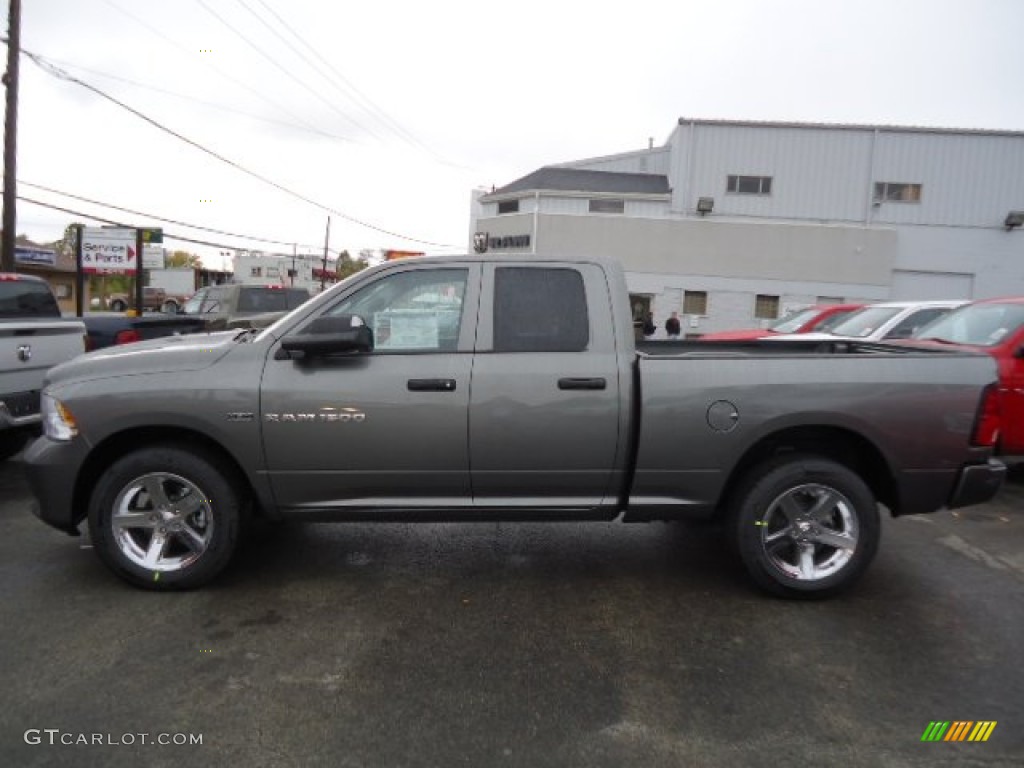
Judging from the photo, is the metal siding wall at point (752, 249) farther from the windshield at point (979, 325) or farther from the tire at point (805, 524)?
the tire at point (805, 524)

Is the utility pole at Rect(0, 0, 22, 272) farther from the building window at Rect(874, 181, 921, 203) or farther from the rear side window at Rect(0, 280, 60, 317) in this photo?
the building window at Rect(874, 181, 921, 203)

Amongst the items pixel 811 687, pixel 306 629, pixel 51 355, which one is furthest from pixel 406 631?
pixel 51 355

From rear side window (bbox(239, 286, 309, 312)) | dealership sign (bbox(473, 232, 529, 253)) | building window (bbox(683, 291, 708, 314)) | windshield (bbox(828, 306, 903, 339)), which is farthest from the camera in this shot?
dealership sign (bbox(473, 232, 529, 253))

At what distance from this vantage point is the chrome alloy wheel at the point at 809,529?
4086mm

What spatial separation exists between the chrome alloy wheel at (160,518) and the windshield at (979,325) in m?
6.22

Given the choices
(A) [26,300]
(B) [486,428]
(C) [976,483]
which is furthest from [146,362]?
(C) [976,483]

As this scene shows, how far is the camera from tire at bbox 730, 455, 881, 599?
406 centimetres

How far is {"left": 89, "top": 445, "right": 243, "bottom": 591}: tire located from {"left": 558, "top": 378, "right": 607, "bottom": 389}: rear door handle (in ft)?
6.15

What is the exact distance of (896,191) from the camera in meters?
31.6

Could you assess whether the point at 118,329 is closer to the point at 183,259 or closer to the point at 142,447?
the point at 142,447

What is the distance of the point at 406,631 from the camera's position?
12.1 ft

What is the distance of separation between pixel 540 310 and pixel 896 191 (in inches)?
1288

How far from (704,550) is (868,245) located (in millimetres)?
29148

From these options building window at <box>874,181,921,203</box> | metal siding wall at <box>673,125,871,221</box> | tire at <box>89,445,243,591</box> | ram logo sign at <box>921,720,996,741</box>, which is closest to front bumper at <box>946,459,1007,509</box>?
ram logo sign at <box>921,720,996,741</box>
